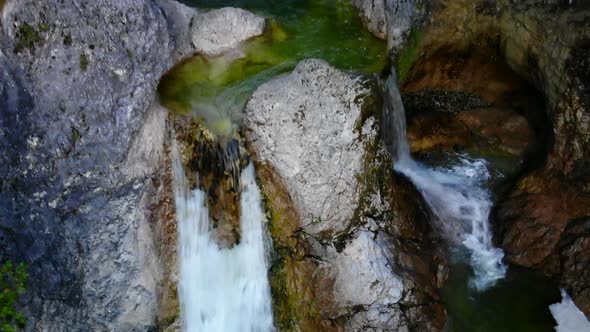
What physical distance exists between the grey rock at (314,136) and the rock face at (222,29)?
101 cm

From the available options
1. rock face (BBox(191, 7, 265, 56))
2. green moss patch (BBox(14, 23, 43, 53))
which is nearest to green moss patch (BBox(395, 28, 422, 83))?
rock face (BBox(191, 7, 265, 56))

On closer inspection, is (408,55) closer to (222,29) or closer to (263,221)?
(222,29)

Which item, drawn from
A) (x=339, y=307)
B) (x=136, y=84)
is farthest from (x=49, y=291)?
(x=339, y=307)

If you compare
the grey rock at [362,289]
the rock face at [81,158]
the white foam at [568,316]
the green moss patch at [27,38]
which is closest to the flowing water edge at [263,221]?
the white foam at [568,316]

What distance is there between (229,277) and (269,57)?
289 cm

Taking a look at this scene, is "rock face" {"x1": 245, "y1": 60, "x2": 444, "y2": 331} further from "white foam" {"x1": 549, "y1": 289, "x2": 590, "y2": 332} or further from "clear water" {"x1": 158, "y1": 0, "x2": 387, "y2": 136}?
"white foam" {"x1": 549, "y1": 289, "x2": 590, "y2": 332}

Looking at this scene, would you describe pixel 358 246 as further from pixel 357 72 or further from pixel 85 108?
pixel 85 108

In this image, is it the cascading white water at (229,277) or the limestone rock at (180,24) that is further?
the limestone rock at (180,24)

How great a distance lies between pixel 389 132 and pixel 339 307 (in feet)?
8.27

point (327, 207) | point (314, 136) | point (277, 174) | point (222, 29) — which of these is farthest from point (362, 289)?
point (222, 29)

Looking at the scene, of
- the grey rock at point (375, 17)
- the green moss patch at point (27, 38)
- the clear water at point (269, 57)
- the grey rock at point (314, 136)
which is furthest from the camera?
the grey rock at point (375, 17)

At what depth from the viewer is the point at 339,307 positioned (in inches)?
247

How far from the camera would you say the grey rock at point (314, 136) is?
601 cm

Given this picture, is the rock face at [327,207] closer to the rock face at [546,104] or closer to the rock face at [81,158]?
the rock face at [81,158]
